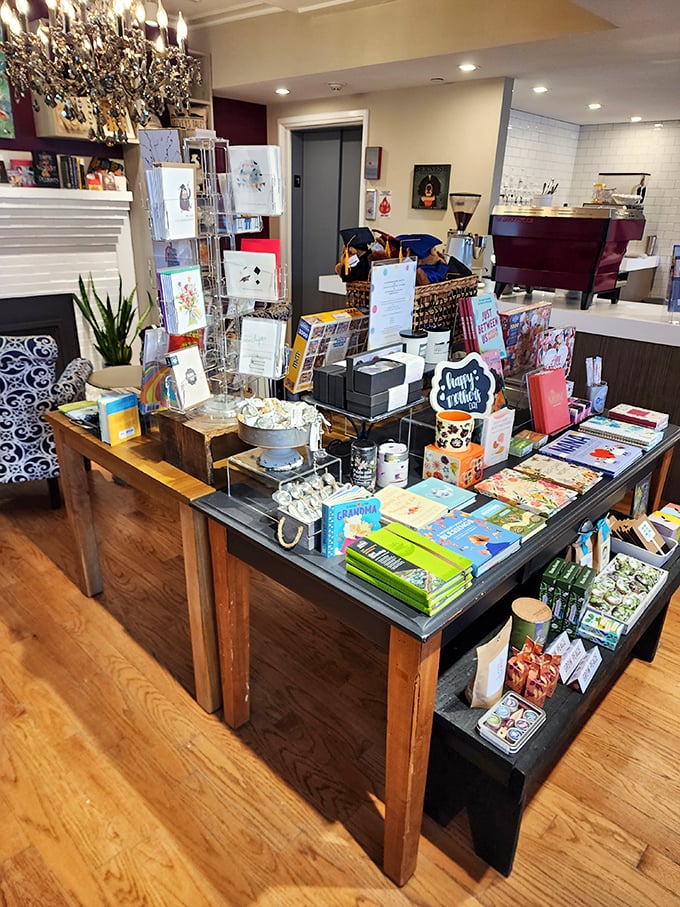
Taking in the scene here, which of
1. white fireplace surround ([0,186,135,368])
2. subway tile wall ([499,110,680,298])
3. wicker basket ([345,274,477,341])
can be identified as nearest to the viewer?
wicker basket ([345,274,477,341])

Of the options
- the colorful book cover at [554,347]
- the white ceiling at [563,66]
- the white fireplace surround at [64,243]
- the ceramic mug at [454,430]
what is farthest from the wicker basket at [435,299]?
the white fireplace surround at [64,243]

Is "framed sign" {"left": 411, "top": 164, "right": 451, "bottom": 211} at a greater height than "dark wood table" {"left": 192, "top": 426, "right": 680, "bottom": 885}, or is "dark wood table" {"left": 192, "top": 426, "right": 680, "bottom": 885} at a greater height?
"framed sign" {"left": 411, "top": 164, "right": 451, "bottom": 211}

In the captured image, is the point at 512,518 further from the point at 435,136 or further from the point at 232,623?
the point at 435,136

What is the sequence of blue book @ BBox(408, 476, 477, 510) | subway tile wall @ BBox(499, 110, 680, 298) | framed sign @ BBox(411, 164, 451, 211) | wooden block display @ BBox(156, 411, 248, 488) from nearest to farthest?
blue book @ BBox(408, 476, 477, 510)
wooden block display @ BBox(156, 411, 248, 488)
framed sign @ BBox(411, 164, 451, 211)
subway tile wall @ BBox(499, 110, 680, 298)

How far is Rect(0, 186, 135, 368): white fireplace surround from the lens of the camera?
378 centimetres

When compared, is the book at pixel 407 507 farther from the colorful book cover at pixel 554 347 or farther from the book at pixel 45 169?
the book at pixel 45 169

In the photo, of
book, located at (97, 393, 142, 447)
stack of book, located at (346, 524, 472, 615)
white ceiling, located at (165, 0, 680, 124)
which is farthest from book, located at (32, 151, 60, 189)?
stack of book, located at (346, 524, 472, 615)

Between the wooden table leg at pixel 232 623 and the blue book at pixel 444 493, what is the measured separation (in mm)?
500

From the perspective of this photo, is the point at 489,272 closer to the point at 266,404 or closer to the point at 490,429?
the point at 490,429

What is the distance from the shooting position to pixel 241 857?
4.61 feet

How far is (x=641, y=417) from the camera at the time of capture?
2.05 m

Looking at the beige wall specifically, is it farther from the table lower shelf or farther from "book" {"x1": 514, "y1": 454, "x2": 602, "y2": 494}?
the table lower shelf

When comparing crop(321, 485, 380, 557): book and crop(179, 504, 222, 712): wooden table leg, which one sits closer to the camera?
crop(321, 485, 380, 557): book

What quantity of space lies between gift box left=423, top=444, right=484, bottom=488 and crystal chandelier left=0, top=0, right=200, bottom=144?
5.71 ft
